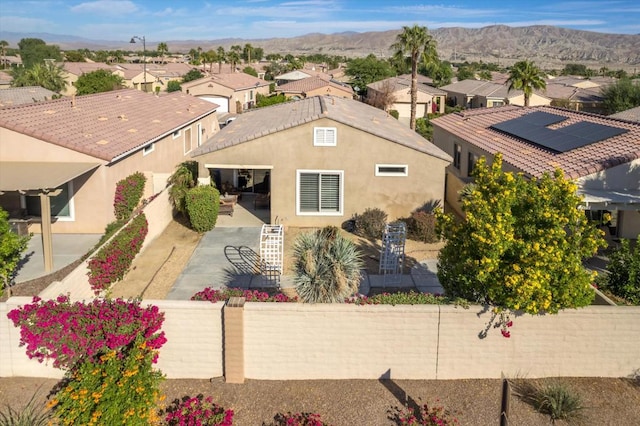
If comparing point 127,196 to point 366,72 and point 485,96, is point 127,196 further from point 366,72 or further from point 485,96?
point 366,72

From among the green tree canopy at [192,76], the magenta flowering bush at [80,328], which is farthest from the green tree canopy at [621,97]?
the green tree canopy at [192,76]

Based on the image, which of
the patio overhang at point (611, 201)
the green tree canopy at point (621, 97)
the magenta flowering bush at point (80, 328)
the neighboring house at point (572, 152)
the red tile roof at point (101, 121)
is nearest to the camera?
the magenta flowering bush at point (80, 328)

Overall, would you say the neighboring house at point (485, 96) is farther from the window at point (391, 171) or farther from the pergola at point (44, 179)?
the pergola at point (44, 179)

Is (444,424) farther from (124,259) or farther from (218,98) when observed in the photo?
(218,98)

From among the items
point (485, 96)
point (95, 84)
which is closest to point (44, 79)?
point (95, 84)

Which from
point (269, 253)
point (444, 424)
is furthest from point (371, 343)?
point (269, 253)

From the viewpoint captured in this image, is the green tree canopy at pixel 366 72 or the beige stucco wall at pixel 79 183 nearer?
the beige stucco wall at pixel 79 183

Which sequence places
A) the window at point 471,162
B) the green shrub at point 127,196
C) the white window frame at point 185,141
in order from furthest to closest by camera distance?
the white window frame at point 185,141, the window at point 471,162, the green shrub at point 127,196

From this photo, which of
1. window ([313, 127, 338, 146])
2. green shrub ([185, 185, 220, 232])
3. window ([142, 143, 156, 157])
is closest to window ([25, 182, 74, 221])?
green shrub ([185, 185, 220, 232])
